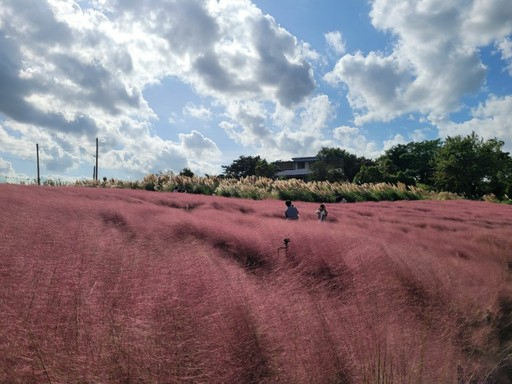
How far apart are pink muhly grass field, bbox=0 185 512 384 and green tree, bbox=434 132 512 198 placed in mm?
35562

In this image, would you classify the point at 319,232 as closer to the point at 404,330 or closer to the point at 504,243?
the point at 404,330

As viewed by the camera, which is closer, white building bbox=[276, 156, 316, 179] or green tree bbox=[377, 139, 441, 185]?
green tree bbox=[377, 139, 441, 185]

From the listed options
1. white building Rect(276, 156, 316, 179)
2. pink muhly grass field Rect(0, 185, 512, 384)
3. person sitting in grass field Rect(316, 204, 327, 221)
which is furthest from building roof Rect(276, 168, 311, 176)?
pink muhly grass field Rect(0, 185, 512, 384)

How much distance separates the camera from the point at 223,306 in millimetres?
1194

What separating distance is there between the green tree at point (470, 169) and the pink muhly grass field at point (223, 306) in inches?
1400

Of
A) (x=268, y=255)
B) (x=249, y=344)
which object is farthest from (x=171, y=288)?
(x=268, y=255)

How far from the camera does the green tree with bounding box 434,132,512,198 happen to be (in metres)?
32.0

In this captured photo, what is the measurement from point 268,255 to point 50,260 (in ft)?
3.57

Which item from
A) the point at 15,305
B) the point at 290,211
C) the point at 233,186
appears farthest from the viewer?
the point at 233,186

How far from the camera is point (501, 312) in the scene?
196 cm

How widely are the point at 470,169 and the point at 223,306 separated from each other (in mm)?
37787

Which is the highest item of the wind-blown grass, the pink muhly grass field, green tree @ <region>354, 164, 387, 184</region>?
green tree @ <region>354, 164, 387, 184</region>

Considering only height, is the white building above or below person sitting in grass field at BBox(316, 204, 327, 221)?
above

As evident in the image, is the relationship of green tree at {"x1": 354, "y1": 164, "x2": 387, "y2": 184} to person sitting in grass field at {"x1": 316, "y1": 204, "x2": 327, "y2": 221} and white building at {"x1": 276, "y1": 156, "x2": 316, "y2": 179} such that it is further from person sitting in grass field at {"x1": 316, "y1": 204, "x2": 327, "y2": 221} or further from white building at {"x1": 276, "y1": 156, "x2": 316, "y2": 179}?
person sitting in grass field at {"x1": 316, "y1": 204, "x2": 327, "y2": 221}
